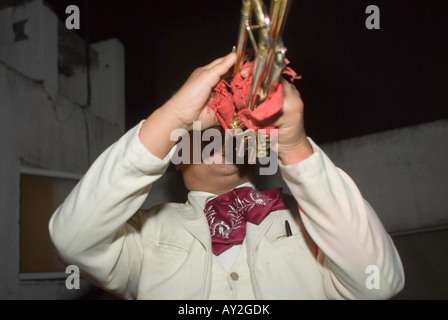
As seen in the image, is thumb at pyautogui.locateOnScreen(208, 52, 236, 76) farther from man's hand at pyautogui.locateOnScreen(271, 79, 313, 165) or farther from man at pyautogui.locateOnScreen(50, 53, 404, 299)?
man's hand at pyautogui.locateOnScreen(271, 79, 313, 165)

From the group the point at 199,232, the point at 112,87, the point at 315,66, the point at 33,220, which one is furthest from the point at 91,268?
the point at 112,87

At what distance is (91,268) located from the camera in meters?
0.83

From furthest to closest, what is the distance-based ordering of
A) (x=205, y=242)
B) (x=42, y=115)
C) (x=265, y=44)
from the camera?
1. (x=42, y=115)
2. (x=205, y=242)
3. (x=265, y=44)

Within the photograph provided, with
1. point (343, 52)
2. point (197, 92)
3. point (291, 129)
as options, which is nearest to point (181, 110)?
point (197, 92)

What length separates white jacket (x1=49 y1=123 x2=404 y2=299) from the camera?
28.8 inches

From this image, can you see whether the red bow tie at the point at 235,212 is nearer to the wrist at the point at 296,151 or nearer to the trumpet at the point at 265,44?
the wrist at the point at 296,151

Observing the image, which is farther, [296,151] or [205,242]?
[205,242]

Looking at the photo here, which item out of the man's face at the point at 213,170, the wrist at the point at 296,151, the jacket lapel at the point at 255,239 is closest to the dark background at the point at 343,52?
the man's face at the point at 213,170

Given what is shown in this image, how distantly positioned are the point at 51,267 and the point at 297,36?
2.35m

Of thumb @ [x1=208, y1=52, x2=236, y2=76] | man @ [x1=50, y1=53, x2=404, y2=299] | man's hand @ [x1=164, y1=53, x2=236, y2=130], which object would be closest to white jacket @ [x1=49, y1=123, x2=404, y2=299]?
man @ [x1=50, y1=53, x2=404, y2=299]

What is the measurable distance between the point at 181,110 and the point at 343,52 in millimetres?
1794

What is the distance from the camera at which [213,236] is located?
39.4 inches

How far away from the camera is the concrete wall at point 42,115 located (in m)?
1.96

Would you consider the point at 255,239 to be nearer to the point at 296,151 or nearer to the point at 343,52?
the point at 296,151
